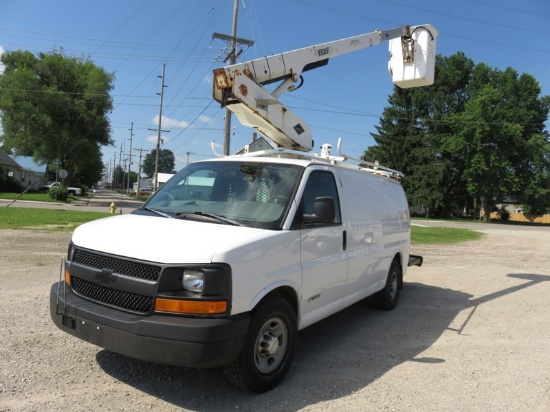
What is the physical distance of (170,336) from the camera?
3.10 metres

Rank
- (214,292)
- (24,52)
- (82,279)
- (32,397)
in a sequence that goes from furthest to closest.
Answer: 1. (24,52)
2. (82,279)
3. (32,397)
4. (214,292)

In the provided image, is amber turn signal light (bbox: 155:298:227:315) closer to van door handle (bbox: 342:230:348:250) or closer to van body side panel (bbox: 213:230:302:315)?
van body side panel (bbox: 213:230:302:315)

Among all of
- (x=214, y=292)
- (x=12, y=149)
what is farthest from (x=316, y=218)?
(x=12, y=149)

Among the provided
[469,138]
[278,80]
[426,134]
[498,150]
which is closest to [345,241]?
[278,80]

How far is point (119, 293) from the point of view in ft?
11.3

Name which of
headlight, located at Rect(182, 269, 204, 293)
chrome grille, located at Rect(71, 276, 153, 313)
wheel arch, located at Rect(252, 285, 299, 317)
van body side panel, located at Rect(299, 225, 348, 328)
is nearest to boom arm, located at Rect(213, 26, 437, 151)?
van body side panel, located at Rect(299, 225, 348, 328)

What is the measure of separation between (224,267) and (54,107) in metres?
41.9

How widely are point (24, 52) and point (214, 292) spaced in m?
47.2

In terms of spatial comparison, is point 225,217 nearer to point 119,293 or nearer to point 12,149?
point 119,293

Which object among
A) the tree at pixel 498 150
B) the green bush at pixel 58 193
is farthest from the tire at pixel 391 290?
the tree at pixel 498 150

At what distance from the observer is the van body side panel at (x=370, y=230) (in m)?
5.15

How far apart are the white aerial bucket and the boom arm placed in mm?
22

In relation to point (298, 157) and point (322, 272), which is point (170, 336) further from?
point (298, 157)

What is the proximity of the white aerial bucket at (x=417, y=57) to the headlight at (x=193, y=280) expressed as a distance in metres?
6.27
